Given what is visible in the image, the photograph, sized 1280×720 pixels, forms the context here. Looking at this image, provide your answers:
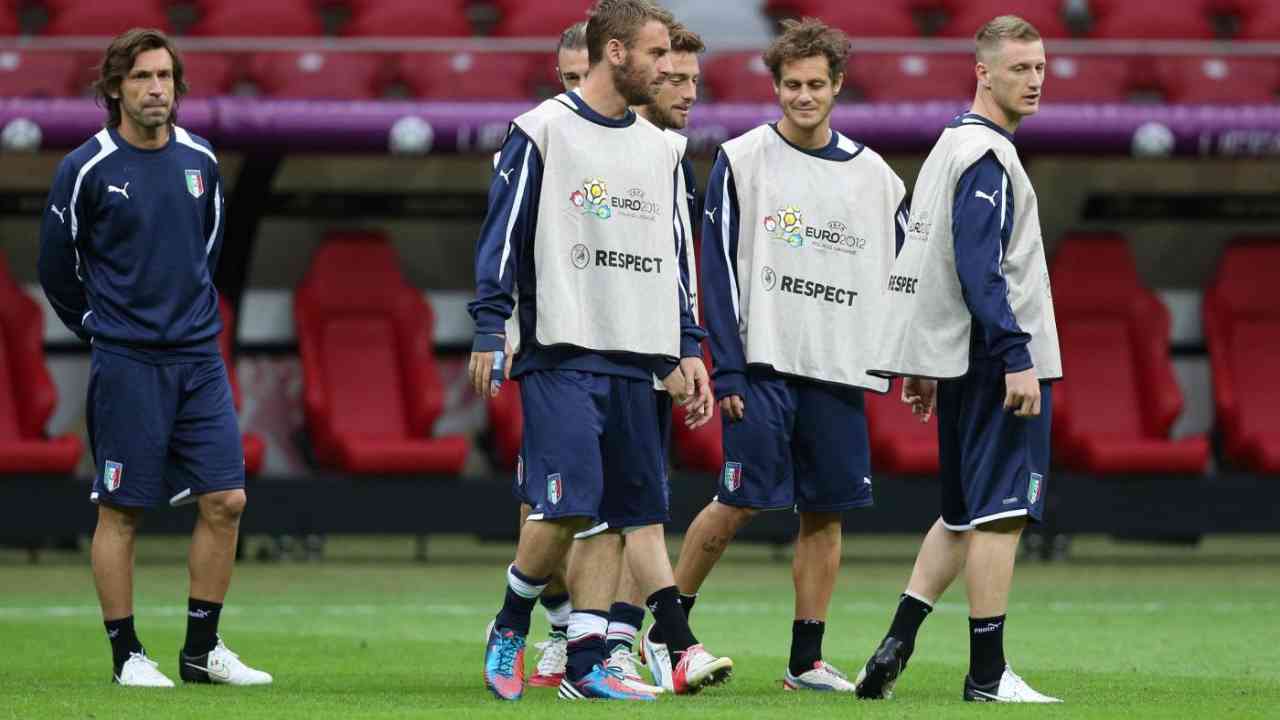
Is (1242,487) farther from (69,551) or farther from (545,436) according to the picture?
(545,436)

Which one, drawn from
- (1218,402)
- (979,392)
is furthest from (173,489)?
(1218,402)

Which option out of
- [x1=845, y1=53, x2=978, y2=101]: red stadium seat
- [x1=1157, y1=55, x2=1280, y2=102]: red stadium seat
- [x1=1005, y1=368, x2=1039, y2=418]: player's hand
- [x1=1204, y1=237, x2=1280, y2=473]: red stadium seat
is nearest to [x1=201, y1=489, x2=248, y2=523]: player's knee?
[x1=1005, y1=368, x2=1039, y2=418]: player's hand

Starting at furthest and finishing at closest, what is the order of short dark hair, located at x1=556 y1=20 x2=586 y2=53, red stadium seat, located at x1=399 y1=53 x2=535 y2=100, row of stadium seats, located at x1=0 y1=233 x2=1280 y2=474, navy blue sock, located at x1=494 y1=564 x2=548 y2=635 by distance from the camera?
row of stadium seats, located at x1=0 y1=233 x2=1280 y2=474, red stadium seat, located at x1=399 y1=53 x2=535 y2=100, short dark hair, located at x1=556 y1=20 x2=586 y2=53, navy blue sock, located at x1=494 y1=564 x2=548 y2=635

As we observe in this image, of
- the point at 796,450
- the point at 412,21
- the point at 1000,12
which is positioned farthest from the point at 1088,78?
the point at 796,450

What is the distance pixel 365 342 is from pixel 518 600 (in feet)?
29.8

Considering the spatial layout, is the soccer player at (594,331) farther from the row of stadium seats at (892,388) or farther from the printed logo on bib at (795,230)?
the row of stadium seats at (892,388)

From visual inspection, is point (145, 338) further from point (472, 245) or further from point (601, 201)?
point (472, 245)

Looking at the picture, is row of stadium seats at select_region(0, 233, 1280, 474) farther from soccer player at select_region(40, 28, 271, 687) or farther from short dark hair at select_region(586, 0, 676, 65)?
Result: short dark hair at select_region(586, 0, 676, 65)

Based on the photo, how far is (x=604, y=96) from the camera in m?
6.64

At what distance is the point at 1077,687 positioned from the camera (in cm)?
709

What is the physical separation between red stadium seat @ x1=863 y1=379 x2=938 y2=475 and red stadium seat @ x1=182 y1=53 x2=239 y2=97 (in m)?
4.76

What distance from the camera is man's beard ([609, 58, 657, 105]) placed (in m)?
6.57

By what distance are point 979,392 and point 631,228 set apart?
117 cm

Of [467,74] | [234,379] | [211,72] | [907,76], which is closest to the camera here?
[211,72]
